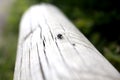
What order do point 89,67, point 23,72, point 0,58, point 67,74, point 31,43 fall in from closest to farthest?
point 67,74, point 89,67, point 23,72, point 31,43, point 0,58

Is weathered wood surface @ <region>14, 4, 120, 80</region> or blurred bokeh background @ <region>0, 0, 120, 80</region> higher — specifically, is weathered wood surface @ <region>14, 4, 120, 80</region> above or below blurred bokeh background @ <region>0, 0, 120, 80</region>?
below

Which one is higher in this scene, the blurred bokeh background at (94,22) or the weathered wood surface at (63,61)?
the blurred bokeh background at (94,22)

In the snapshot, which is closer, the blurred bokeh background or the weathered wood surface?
the weathered wood surface

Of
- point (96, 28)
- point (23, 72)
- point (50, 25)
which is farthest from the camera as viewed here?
point (96, 28)

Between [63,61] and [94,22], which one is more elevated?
[94,22]

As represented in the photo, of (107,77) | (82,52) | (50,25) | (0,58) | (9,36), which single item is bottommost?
(107,77)

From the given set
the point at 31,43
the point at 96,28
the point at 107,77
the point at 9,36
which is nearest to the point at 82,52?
the point at 107,77

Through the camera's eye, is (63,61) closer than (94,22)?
Yes

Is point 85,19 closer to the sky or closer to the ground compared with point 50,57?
closer to the sky

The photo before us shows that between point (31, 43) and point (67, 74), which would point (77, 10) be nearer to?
point (31, 43)

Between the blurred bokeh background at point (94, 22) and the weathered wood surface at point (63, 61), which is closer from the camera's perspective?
the weathered wood surface at point (63, 61)

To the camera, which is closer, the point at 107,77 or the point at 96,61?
the point at 107,77
